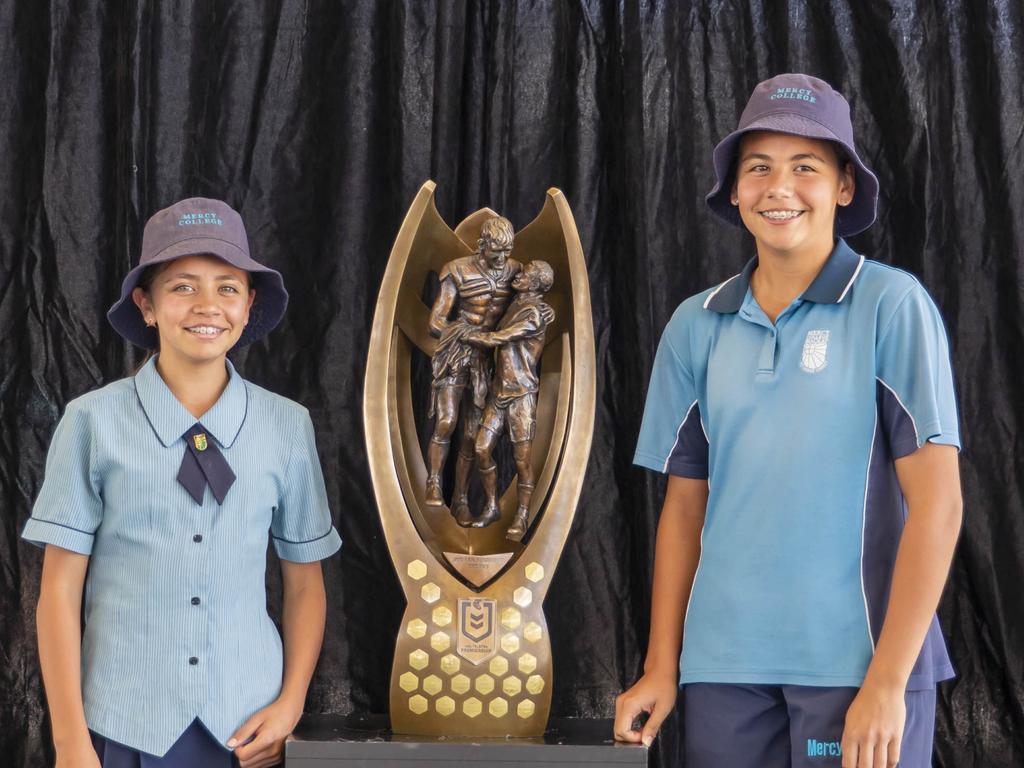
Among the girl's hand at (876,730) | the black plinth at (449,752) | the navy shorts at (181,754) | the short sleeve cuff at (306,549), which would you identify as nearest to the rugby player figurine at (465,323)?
the short sleeve cuff at (306,549)

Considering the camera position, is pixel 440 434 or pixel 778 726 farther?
pixel 440 434

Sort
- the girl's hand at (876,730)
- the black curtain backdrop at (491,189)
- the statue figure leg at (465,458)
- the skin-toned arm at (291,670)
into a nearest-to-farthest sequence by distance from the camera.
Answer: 1. the girl's hand at (876,730)
2. the skin-toned arm at (291,670)
3. the statue figure leg at (465,458)
4. the black curtain backdrop at (491,189)

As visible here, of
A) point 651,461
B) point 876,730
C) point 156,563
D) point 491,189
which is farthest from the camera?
point 491,189

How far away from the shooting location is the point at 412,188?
2545 millimetres

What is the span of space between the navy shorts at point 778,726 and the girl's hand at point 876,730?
46mm

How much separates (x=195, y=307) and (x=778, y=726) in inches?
39.4

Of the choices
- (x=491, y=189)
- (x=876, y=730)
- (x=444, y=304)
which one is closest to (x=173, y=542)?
(x=444, y=304)

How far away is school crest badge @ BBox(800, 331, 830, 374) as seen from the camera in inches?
64.6

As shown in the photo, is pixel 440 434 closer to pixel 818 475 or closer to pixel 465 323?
pixel 465 323

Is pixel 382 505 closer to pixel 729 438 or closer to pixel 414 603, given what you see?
pixel 414 603

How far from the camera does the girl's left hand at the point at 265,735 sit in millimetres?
1735

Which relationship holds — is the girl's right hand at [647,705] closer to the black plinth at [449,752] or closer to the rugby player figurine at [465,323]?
the black plinth at [449,752]

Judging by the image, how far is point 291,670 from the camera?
6.06ft

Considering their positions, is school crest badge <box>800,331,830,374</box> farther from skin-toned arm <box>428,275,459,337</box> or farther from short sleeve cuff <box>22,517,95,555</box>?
short sleeve cuff <box>22,517,95,555</box>
